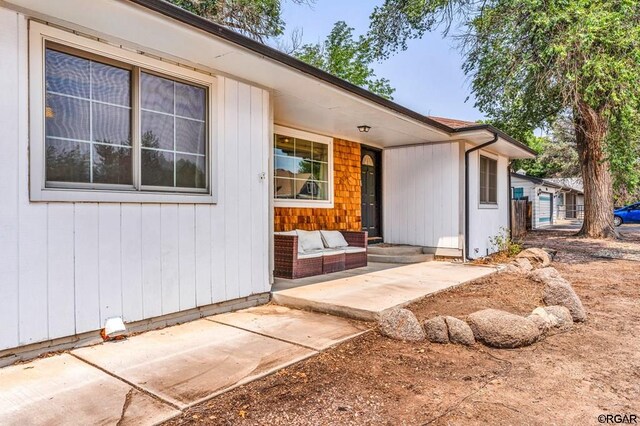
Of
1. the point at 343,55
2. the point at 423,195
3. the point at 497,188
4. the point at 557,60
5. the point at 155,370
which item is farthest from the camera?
the point at 343,55

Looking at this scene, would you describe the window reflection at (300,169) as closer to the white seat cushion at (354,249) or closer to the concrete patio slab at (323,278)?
the white seat cushion at (354,249)

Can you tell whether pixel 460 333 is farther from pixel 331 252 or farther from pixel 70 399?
pixel 331 252

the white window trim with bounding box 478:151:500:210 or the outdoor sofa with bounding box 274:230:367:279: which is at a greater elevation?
the white window trim with bounding box 478:151:500:210

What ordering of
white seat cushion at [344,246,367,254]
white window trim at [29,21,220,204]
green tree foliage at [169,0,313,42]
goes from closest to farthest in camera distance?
1. white window trim at [29,21,220,204]
2. white seat cushion at [344,246,367,254]
3. green tree foliage at [169,0,313,42]

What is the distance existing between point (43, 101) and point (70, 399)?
6.77ft

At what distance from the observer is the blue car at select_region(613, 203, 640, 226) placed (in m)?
20.7

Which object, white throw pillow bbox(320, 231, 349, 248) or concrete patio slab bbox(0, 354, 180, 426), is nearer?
concrete patio slab bbox(0, 354, 180, 426)

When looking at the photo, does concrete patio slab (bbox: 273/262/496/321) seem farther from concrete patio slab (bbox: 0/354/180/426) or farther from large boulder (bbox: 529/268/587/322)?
concrete patio slab (bbox: 0/354/180/426)

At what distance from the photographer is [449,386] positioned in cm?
251

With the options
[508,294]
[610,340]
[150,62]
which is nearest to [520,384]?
[610,340]

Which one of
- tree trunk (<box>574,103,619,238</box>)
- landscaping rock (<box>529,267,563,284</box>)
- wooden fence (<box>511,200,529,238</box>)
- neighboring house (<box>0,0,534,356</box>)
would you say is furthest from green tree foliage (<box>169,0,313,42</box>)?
wooden fence (<box>511,200,529,238</box>)

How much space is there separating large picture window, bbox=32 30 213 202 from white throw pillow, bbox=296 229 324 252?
7.96 ft

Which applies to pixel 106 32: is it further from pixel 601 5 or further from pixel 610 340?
pixel 601 5

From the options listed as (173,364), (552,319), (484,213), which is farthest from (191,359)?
(484,213)
